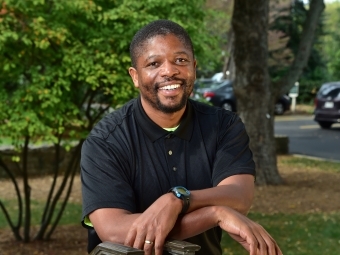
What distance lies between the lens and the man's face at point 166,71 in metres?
2.38

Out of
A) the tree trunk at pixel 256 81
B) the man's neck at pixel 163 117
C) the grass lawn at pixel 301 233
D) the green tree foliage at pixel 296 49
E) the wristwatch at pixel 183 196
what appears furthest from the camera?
the green tree foliage at pixel 296 49

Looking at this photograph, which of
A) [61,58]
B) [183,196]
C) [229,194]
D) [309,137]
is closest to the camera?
[183,196]

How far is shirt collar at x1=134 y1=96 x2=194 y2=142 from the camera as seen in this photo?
8.23ft

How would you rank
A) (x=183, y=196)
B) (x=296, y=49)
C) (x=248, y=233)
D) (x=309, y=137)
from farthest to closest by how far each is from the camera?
(x=296, y=49), (x=309, y=137), (x=183, y=196), (x=248, y=233)

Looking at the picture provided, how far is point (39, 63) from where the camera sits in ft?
22.2

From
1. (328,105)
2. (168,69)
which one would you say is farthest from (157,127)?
(328,105)

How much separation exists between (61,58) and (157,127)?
14.3ft

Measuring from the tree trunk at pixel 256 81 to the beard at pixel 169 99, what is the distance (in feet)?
27.4

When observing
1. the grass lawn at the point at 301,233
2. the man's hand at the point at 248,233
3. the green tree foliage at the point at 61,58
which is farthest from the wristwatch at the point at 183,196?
the grass lawn at the point at 301,233

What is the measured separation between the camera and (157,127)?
99.1 inches

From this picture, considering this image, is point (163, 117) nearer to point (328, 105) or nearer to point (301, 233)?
point (301, 233)

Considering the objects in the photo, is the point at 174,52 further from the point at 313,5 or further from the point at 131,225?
the point at 313,5

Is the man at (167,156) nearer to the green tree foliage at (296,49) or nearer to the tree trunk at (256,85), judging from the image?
A: the tree trunk at (256,85)

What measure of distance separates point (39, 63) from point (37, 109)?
0.50 meters
